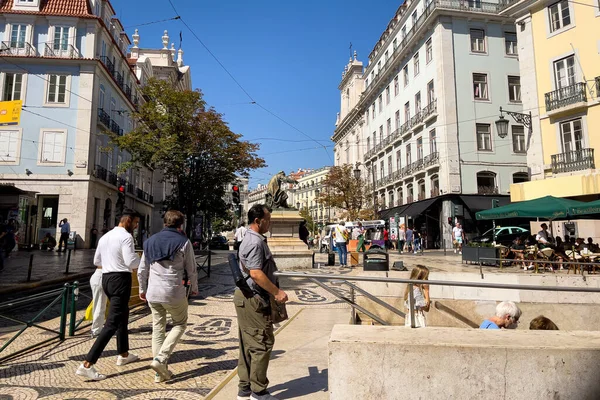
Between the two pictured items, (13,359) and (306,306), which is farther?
(306,306)

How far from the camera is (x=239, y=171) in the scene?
2567 centimetres

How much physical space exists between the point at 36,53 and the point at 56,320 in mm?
25077

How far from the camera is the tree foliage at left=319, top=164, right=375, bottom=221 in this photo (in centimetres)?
3862

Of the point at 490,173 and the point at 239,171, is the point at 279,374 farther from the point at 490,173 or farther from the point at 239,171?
the point at 490,173

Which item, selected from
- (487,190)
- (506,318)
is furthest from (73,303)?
(487,190)

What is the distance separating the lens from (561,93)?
60.0 feet

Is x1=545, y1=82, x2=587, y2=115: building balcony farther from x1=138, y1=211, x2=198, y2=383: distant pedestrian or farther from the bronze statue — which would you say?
x1=138, y1=211, x2=198, y2=383: distant pedestrian

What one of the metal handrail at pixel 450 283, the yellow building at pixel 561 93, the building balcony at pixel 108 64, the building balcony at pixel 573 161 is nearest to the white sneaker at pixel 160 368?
the metal handrail at pixel 450 283

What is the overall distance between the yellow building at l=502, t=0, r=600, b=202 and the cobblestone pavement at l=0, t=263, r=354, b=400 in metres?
17.8

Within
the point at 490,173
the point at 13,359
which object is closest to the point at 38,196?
the point at 13,359

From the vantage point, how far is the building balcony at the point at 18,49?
23.8 m

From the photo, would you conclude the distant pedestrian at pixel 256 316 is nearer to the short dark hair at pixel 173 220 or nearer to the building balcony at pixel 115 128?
the short dark hair at pixel 173 220

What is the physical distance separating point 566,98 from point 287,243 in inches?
589

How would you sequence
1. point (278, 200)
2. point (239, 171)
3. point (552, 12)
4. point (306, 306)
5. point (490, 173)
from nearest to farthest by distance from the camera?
1. point (306, 306)
2. point (278, 200)
3. point (552, 12)
4. point (239, 171)
5. point (490, 173)
